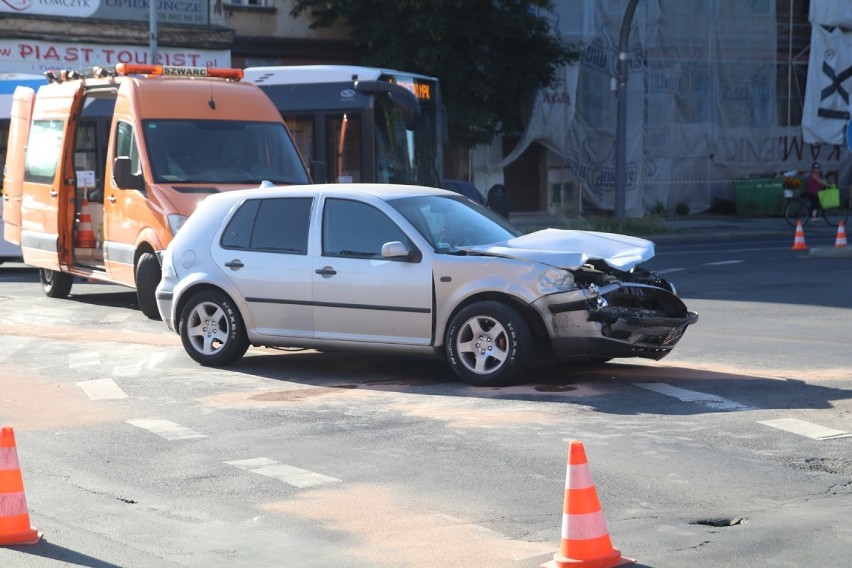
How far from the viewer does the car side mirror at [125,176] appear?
608 inches

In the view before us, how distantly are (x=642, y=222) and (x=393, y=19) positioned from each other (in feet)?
24.0

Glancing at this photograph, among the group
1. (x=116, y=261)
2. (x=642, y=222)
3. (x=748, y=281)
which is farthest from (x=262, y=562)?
(x=642, y=222)

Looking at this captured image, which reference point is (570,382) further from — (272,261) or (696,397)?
(272,261)

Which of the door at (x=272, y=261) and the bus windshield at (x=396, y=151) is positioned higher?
the bus windshield at (x=396, y=151)

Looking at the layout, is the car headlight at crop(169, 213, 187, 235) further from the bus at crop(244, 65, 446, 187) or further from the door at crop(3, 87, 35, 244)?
the bus at crop(244, 65, 446, 187)

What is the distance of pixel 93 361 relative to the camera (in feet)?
40.5

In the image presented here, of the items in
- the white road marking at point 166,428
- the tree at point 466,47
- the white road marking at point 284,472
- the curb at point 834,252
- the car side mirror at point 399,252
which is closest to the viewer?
the white road marking at point 284,472

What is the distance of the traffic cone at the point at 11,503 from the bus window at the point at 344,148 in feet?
46.5

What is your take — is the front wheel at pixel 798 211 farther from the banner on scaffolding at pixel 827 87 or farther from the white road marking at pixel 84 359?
the white road marking at pixel 84 359

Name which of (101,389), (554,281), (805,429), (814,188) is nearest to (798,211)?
(814,188)

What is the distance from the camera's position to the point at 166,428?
9.09m

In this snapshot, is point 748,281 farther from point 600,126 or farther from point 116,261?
point 600,126

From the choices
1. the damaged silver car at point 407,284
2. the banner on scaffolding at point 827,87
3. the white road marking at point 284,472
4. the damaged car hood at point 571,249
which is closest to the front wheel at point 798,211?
the banner on scaffolding at point 827,87

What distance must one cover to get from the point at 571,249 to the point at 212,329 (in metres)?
3.15
